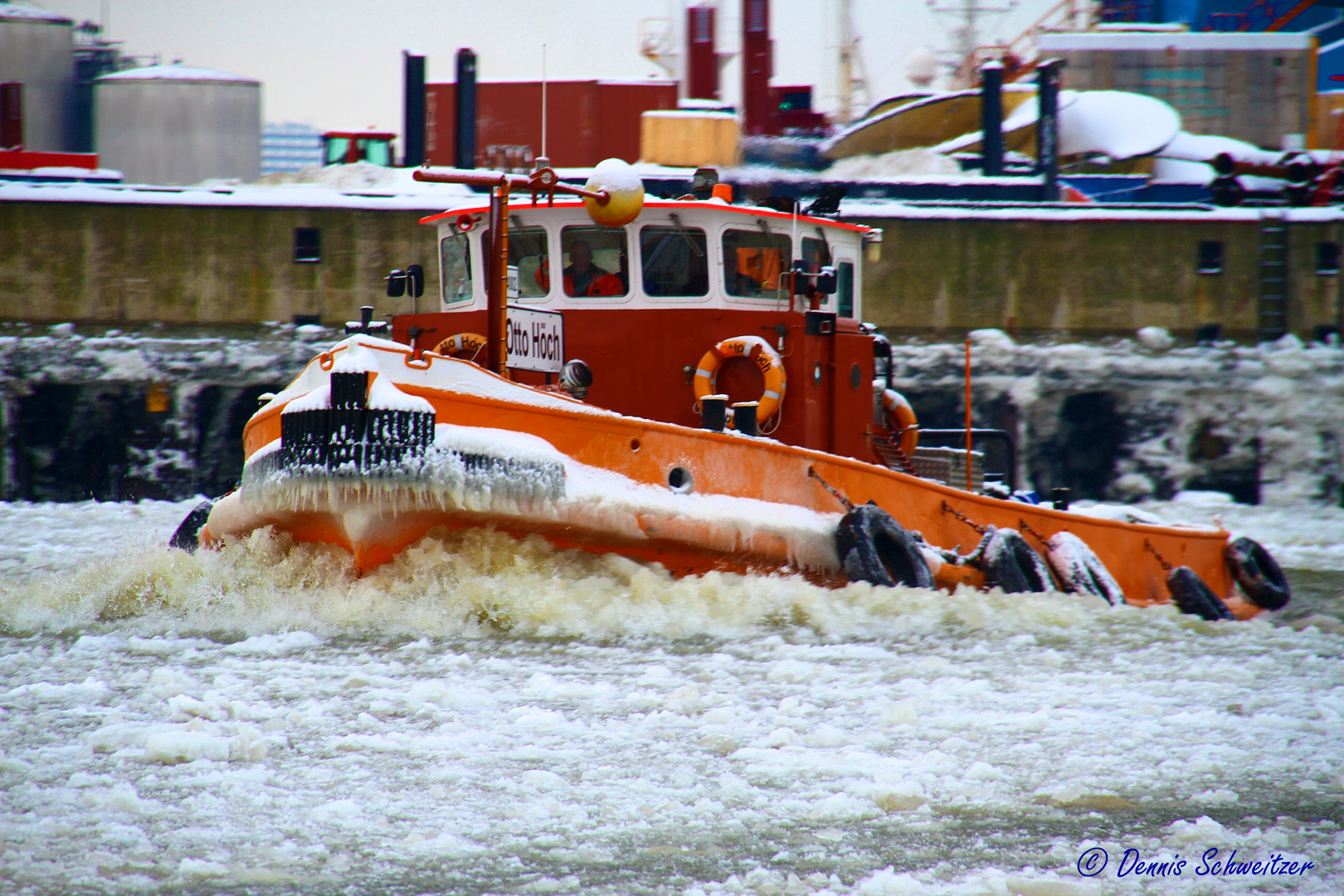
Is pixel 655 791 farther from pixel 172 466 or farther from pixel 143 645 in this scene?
pixel 172 466

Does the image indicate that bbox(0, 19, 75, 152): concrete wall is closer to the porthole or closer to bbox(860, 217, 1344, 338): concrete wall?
bbox(860, 217, 1344, 338): concrete wall

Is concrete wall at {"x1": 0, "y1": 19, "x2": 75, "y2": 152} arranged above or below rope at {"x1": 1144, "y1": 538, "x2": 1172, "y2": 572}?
above

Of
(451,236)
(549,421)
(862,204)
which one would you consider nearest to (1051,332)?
(862,204)

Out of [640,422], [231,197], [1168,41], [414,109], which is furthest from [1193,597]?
[1168,41]

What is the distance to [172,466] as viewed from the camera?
14703mm

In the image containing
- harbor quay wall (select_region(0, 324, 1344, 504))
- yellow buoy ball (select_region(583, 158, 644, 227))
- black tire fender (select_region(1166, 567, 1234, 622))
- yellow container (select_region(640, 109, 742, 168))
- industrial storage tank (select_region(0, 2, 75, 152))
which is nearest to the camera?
yellow buoy ball (select_region(583, 158, 644, 227))

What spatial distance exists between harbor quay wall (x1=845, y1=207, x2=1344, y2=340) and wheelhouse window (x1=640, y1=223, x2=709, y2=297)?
10.0m

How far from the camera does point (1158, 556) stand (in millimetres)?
9195

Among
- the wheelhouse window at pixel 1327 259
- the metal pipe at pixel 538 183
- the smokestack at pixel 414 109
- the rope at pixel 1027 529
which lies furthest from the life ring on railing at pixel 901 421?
the smokestack at pixel 414 109

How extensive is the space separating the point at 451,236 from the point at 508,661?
336cm

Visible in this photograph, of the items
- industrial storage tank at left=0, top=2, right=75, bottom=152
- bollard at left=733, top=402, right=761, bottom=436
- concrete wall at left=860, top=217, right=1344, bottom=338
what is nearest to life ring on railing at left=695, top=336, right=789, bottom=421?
bollard at left=733, top=402, right=761, bottom=436

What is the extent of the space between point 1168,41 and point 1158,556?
19.0 metres

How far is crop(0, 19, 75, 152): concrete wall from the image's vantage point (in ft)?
84.2

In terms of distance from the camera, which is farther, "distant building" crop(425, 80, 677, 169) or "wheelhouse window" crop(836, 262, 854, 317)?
"distant building" crop(425, 80, 677, 169)
